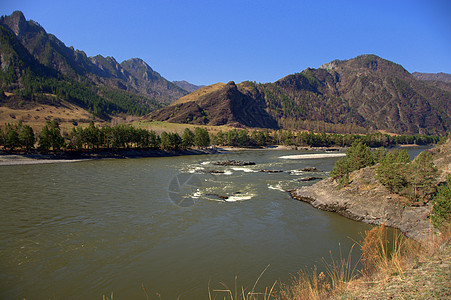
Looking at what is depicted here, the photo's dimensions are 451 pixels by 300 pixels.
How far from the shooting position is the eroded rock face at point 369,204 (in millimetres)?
24536

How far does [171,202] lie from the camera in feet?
113

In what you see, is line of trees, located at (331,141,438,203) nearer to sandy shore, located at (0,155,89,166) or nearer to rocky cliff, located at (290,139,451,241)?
rocky cliff, located at (290,139,451,241)

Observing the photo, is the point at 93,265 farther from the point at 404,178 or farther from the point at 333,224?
the point at 404,178

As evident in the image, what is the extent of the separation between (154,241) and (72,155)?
88.4 m

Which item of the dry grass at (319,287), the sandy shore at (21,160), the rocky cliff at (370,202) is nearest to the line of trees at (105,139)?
the sandy shore at (21,160)

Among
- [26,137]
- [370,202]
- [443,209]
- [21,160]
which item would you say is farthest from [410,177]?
[26,137]

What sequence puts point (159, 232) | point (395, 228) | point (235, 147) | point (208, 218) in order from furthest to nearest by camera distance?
point (235, 147), point (208, 218), point (395, 228), point (159, 232)

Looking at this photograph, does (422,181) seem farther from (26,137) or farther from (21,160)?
(26,137)

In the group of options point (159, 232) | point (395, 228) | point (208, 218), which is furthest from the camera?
point (208, 218)

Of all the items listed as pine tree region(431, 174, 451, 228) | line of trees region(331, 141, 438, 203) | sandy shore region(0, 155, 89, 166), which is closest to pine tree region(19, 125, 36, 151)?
sandy shore region(0, 155, 89, 166)

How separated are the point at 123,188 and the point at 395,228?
3929cm

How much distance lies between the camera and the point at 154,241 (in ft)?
70.9

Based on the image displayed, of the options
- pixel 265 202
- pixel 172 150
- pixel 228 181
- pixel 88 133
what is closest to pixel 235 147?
pixel 172 150

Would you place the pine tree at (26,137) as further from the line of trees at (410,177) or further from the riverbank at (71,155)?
the line of trees at (410,177)
